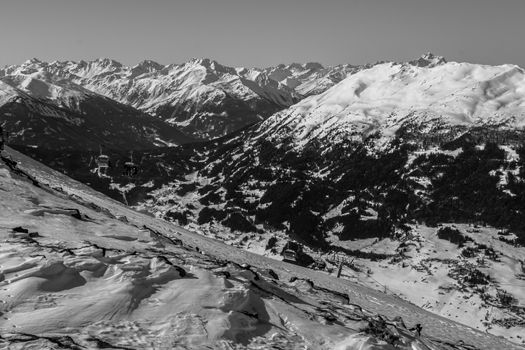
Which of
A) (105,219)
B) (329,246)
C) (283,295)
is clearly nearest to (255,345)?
(283,295)

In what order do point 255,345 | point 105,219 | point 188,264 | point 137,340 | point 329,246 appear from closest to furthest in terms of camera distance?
1. point 137,340
2. point 255,345
3. point 188,264
4. point 105,219
5. point 329,246

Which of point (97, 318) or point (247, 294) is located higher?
point (247, 294)

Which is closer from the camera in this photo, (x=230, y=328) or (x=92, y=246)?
(x=230, y=328)

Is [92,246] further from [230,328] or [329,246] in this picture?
[329,246]

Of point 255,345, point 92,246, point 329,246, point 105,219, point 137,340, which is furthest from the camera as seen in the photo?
point 329,246

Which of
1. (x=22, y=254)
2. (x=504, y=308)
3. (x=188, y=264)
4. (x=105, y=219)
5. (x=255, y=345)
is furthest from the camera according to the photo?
(x=504, y=308)

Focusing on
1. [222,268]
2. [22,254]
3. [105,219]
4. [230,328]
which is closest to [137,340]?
[230,328]

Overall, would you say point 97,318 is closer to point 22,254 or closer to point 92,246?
point 22,254

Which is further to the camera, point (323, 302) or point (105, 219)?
point (105, 219)

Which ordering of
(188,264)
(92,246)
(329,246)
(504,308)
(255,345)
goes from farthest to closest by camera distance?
(329,246) < (504,308) < (188,264) < (92,246) < (255,345)
